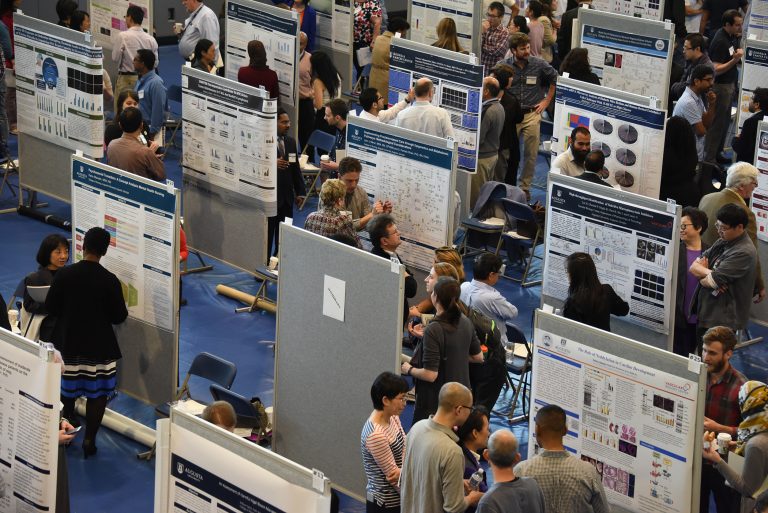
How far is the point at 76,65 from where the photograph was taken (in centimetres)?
1156

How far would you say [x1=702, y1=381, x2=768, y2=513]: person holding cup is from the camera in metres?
6.47

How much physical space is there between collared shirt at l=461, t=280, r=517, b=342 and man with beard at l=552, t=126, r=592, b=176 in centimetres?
254

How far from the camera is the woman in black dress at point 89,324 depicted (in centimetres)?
830

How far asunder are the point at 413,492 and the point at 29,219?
298 inches

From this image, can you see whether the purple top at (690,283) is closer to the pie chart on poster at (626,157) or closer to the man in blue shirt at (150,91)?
the pie chart on poster at (626,157)

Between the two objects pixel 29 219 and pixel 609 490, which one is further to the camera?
pixel 29 219

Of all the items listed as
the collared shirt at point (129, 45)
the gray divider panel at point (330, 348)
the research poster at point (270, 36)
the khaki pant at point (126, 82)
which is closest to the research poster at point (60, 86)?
the khaki pant at point (126, 82)

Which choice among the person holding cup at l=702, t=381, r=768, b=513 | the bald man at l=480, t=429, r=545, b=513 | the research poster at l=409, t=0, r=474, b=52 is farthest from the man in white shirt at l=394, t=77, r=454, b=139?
the bald man at l=480, t=429, r=545, b=513

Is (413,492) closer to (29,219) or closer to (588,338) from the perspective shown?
(588,338)

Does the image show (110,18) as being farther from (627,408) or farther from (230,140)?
(627,408)

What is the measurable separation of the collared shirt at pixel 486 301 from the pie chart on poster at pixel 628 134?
2720 mm

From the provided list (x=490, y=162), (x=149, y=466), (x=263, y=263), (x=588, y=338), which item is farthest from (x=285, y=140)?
(x=588, y=338)

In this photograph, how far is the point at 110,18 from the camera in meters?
16.0

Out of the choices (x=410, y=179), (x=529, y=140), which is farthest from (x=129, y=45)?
(x=410, y=179)
